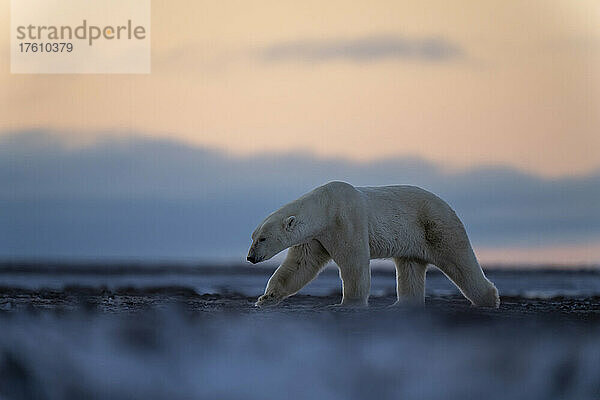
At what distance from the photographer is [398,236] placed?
229 inches

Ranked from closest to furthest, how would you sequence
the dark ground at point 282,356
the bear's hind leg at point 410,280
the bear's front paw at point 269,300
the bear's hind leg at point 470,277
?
the dark ground at point 282,356 < the bear's front paw at point 269,300 < the bear's hind leg at point 470,277 < the bear's hind leg at point 410,280

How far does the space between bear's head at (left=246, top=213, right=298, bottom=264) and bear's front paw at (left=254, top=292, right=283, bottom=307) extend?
→ 31 centimetres

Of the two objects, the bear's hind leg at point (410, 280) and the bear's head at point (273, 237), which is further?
the bear's hind leg at point (410, 280)

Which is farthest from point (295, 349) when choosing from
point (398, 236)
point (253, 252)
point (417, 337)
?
point (398, 236)

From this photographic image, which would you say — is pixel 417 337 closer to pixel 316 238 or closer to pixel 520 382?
pixel 520 382

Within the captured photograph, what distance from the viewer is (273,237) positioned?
18.0 feet

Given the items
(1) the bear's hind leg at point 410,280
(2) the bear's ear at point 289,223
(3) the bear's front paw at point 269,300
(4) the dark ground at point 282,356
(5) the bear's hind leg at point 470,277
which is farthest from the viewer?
(1) the bear's hind leg at point 410,280

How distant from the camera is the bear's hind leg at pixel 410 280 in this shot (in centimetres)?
609

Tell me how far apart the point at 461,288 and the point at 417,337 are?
1.82m

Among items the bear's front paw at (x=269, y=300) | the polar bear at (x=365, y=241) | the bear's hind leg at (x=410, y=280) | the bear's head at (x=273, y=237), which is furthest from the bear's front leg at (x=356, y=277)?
the bear's hind leg at (x=410, y=280)

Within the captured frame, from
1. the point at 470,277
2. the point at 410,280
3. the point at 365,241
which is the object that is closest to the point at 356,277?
the point at 365,241

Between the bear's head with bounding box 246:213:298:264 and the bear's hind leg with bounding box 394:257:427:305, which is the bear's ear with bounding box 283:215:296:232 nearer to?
the bear's head with bounding box 246:213:298:264

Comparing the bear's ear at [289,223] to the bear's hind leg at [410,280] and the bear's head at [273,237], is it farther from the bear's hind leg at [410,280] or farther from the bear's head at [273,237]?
the bear's hind leg at [410,280]

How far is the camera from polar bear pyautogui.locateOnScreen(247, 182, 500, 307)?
217 inches
